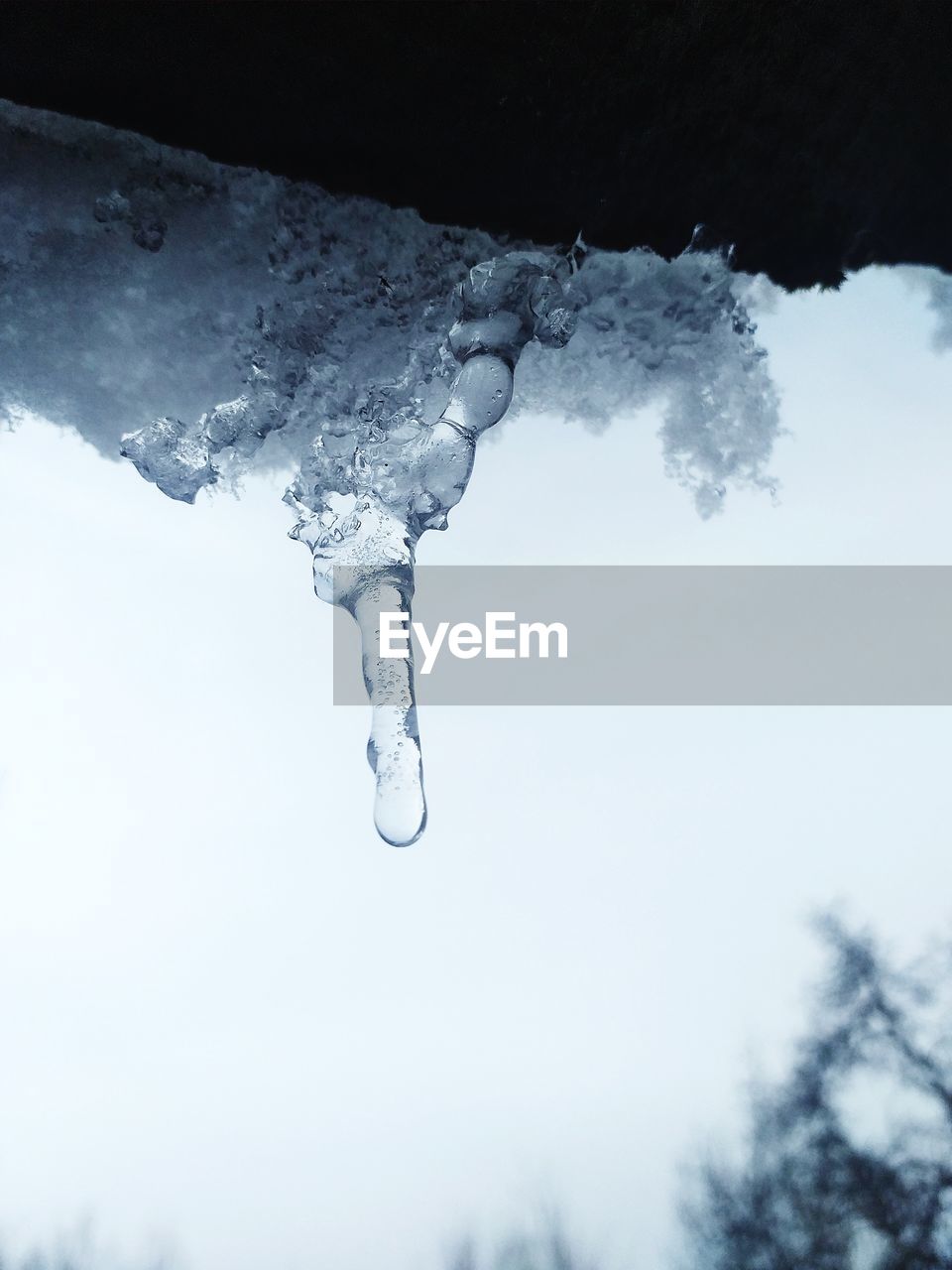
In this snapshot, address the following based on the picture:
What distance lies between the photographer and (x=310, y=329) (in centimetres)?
292

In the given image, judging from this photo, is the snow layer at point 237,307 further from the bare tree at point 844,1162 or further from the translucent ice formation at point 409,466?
the bare tree at point 844,1162

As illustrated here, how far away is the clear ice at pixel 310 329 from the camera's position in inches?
100

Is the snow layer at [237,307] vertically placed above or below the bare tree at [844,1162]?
above

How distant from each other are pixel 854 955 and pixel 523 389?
3.99 meters

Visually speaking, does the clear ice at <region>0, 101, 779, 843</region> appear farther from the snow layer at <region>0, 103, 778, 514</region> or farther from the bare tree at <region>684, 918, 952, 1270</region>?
the bare tree at <region>684, 918, 952, 1270</region>

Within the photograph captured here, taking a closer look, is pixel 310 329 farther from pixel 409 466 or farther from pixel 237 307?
pixel 409 466

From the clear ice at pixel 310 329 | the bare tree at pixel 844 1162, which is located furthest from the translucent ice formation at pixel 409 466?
the bare tree at pixel 844 1162

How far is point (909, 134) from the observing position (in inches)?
95.2

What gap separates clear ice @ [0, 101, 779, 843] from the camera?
255cm

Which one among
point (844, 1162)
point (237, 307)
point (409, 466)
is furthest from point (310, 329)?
point (844, 1162)

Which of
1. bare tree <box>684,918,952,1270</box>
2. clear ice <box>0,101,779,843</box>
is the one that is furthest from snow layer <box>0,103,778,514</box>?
bare tree <box>684,918,952,1270</box>

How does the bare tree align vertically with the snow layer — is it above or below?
below

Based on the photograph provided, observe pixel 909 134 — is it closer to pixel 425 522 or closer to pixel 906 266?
pixel 906 266

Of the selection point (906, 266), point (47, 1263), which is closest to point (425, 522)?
point (906, 266)
